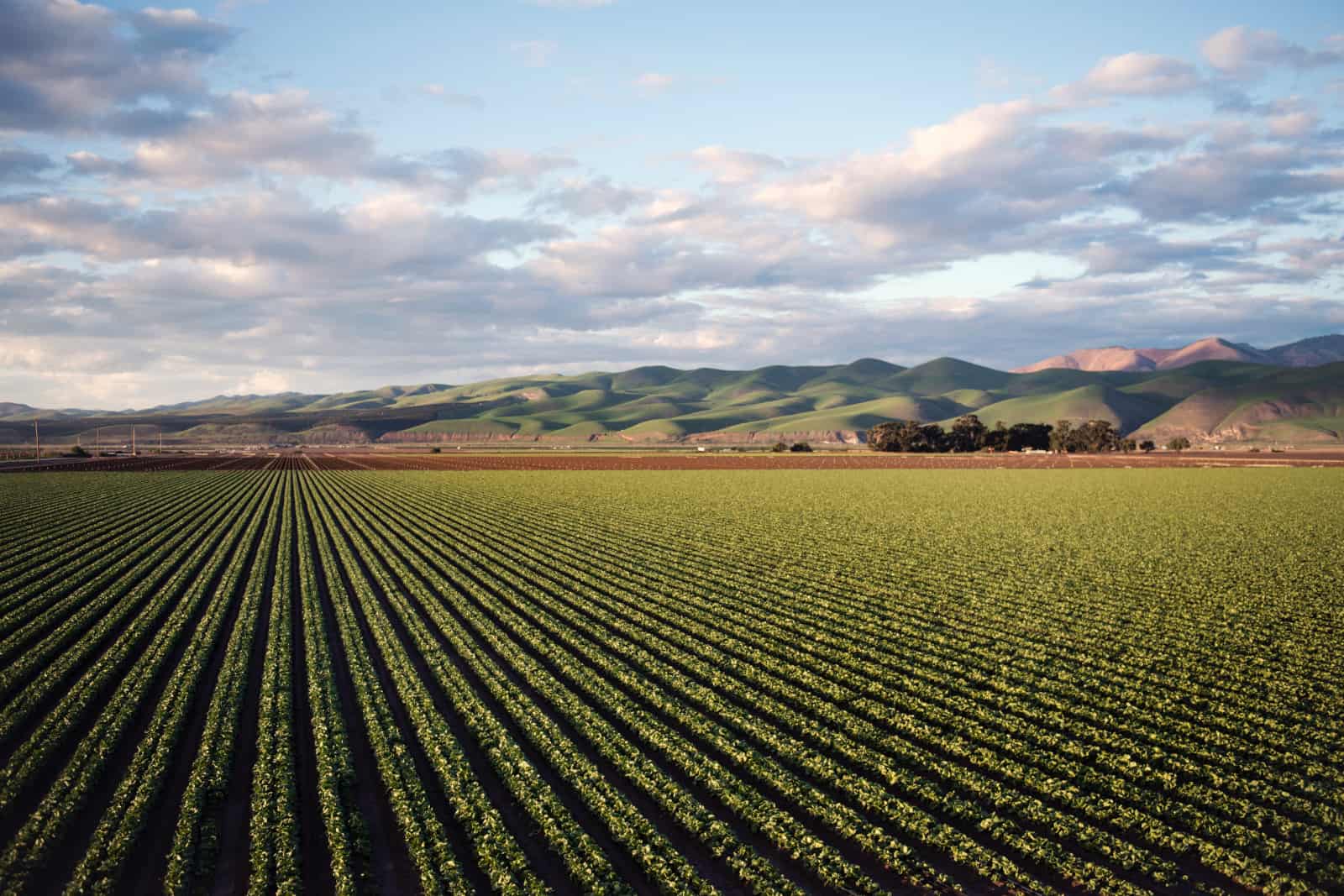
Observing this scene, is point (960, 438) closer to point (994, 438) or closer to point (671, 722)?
point (994, 438)

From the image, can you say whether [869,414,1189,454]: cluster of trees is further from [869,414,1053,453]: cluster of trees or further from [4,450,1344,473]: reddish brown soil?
[4,450,1344,473]: reddish brown soil

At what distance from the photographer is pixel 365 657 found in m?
21.2

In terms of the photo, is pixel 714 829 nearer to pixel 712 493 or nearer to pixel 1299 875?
pixel 1299 875

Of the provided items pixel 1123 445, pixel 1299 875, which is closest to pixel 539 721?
pixel 1299 875

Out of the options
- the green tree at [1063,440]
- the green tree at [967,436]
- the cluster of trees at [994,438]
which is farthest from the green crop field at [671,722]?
the green tree at [1063,440]

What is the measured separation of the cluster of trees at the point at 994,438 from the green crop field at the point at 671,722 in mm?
138784

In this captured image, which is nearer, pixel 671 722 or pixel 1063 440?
pixel 671 722

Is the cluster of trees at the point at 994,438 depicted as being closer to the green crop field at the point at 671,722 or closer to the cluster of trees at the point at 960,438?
the cluster of trees at the point at 960,438

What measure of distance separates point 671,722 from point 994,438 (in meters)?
175

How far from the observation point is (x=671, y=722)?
17.0m

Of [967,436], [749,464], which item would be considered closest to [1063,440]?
[967,436]

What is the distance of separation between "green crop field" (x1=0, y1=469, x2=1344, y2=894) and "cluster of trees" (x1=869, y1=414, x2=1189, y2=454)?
138784 mm

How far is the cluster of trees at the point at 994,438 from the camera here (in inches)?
6855

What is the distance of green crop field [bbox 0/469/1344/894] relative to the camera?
11906 mm
